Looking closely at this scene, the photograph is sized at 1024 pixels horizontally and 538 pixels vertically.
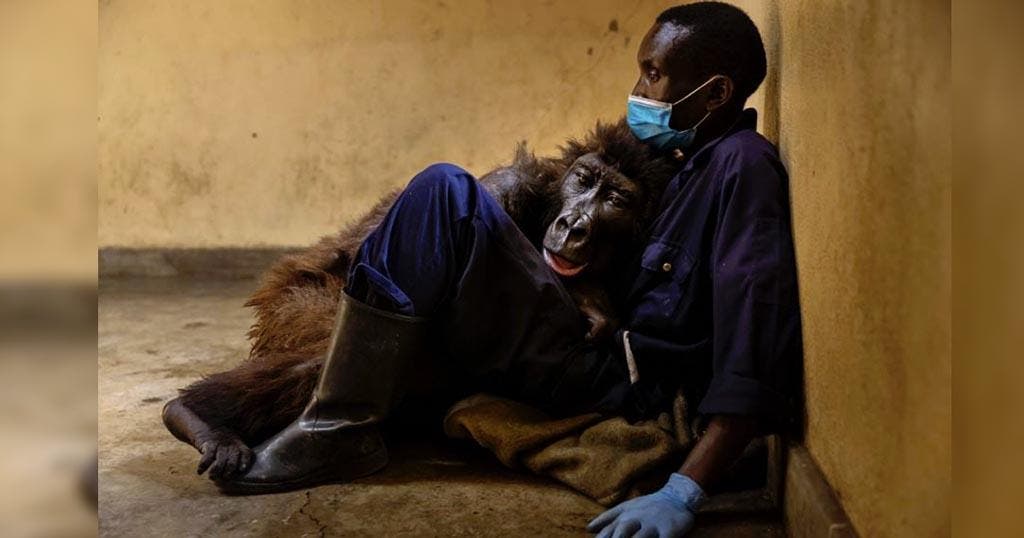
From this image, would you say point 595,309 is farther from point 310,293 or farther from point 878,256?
point 878,256

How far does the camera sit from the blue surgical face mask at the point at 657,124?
2.48 metres

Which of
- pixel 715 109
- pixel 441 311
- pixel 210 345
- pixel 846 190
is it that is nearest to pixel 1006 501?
pixel 846 190

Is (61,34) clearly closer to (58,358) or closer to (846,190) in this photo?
(58,358)

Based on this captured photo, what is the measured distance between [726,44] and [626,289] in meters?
0.63

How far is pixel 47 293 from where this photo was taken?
86cm

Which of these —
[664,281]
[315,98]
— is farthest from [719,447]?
[315,98]

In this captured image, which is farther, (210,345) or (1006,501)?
(210,345)

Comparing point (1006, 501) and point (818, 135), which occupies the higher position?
point (818, 135)

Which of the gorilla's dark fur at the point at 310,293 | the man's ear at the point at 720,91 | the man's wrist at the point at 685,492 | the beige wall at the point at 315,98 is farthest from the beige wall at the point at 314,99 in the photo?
the man's wrist at the point at 685,492

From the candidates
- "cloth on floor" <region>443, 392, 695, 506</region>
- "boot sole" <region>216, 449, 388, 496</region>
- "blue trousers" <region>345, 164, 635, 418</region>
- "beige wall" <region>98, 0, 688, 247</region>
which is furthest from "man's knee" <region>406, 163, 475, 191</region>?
"beige wall" <region>98, 0, 688, 247</region>

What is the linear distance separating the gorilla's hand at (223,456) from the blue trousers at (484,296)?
1.38ft

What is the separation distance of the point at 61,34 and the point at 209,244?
4.91 metres

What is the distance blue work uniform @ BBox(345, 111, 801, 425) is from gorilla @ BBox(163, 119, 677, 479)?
0.07m

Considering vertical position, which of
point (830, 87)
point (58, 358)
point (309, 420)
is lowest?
point (309, 420)
